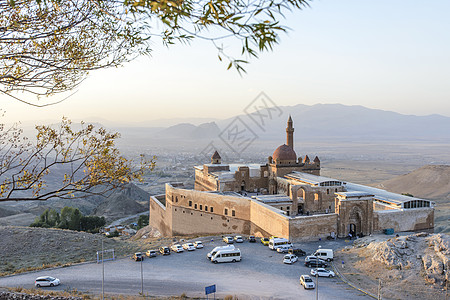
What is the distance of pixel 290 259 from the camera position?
862 inches

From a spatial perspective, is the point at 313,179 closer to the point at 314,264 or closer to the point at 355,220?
the point at 355,220

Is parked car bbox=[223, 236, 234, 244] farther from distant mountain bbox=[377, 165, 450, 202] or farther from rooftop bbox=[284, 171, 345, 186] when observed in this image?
distant mountain bbox=[377, 165, 450, 202]

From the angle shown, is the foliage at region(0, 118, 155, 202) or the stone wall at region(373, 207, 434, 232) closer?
the foliage at region(0, 118, 155, 202)

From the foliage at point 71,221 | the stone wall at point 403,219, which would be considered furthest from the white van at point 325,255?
the foliage at point 71,221

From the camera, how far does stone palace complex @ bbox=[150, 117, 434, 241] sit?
28.0m

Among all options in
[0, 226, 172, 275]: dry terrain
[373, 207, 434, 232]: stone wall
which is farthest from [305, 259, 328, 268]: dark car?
[0, 226, 172, 275]: dry terrain

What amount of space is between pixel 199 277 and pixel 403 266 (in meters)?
11.2

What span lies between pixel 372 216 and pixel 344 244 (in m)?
4.39

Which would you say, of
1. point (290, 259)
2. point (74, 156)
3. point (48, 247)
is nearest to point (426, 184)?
point (290, 259)

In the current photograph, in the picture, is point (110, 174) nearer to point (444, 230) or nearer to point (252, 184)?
point (252, 184)

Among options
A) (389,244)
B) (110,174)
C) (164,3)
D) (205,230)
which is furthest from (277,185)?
(164,3)

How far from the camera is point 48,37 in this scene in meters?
10.1

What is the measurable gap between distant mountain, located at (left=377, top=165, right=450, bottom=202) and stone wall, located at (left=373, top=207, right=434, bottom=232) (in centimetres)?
5096

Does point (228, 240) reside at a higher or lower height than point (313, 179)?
lower
